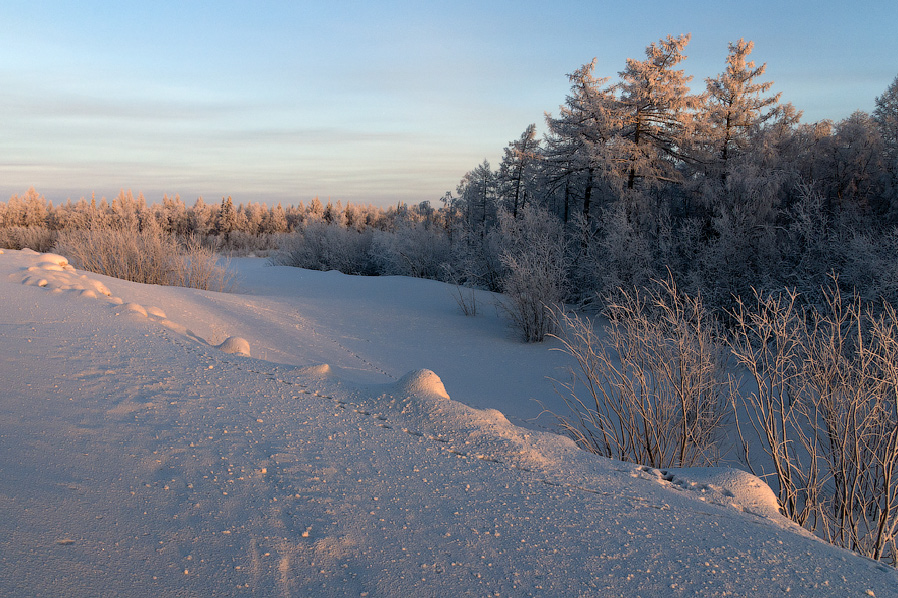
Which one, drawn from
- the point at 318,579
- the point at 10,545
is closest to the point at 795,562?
the point at 318,579

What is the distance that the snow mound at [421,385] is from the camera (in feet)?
14.3

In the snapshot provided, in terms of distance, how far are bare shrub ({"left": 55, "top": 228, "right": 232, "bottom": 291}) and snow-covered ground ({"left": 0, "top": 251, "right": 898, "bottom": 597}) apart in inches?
319

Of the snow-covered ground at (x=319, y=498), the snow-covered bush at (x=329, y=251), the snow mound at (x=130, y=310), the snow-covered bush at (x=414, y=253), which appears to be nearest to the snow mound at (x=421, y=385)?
the snow-covered ground at (x=319, y=498)

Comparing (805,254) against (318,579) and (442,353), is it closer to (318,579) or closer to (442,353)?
(442,353)

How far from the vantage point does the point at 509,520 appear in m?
2.69

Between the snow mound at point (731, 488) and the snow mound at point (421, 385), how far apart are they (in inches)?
67.3

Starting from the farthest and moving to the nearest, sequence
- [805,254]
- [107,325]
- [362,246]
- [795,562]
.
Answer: [362,246], [805,254], [107,325], [795,562]

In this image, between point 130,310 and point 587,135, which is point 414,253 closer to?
point 587,135

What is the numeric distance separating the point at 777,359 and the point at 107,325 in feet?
19.3

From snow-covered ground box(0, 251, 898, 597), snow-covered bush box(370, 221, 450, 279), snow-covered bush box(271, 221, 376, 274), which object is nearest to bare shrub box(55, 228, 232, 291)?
snow-covered ground box(0, 251, 898, 597)

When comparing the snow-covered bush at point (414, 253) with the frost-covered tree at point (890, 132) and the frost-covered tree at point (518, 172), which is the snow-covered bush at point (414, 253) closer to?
the frost-covered tree at point (518, 172)

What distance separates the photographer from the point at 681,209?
1950 cm

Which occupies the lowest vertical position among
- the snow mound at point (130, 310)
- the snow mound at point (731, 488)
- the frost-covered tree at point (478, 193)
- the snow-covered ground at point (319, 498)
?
the snow mound at point (731, 488)

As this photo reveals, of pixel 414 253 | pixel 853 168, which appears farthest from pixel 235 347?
pixel 853 168
